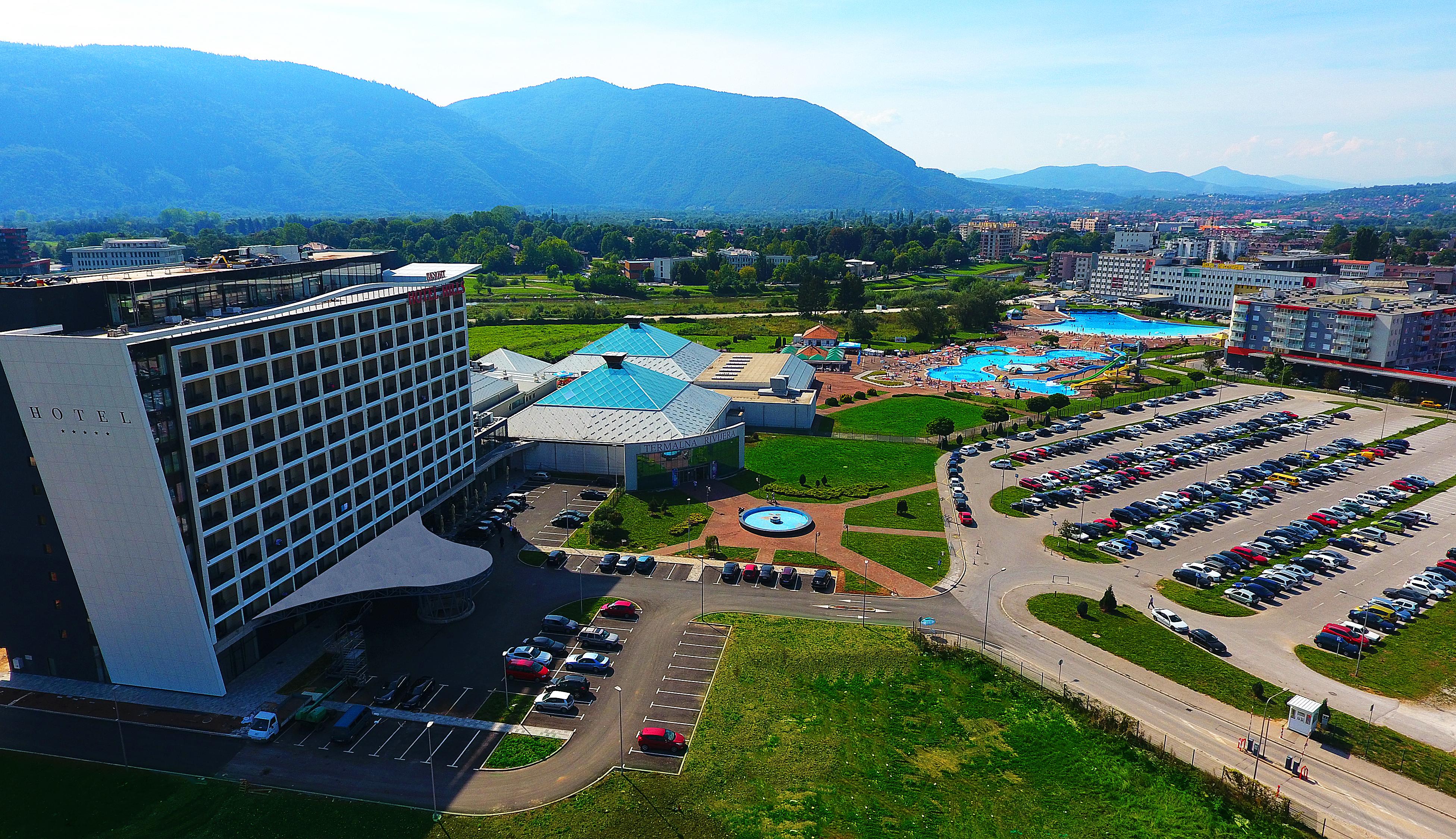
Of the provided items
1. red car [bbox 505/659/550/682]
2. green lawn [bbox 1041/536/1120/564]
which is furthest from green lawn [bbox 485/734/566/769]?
green lawn [bbox 1041/536/1120/564]

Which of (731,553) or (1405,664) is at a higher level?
(731,553)

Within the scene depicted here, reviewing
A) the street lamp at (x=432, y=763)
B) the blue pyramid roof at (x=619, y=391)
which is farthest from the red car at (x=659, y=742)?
the blue pyramid roof at (x=619, y=391)

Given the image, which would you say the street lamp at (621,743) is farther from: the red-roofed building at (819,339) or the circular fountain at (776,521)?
the red-roofed building at (819,339)

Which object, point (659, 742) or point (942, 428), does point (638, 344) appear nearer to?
point (942, 428)

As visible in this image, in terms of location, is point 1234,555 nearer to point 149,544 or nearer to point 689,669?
point 689,669

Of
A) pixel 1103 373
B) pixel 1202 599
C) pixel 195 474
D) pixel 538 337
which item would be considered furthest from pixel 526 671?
pixel 1103 373

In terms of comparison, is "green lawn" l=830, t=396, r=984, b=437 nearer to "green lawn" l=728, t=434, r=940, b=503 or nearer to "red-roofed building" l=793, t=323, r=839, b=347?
"green lawn" l=728, t=434, r=940, b=503
